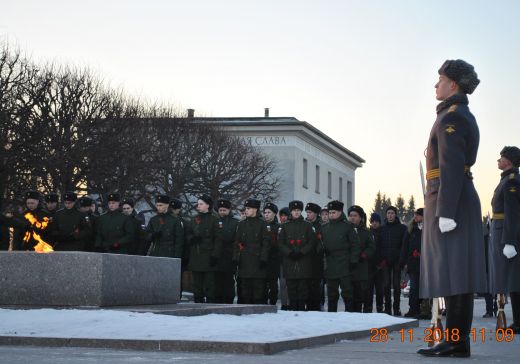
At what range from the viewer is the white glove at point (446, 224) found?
8.30m

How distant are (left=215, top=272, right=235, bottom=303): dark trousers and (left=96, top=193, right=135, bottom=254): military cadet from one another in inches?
75.2

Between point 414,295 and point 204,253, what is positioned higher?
point 204,253

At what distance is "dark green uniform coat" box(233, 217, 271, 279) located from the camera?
18031 mm

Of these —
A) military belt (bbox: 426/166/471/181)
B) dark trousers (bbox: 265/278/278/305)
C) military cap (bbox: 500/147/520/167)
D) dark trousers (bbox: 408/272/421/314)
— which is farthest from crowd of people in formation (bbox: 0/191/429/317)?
military belt (bbox: 426/166/471/181)

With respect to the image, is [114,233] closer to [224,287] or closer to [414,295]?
[224,287]

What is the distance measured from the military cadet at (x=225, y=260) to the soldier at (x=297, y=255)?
89 centimetres

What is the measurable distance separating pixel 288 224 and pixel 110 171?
25.0 meters

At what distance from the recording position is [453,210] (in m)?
8.32

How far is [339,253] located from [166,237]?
113 inches

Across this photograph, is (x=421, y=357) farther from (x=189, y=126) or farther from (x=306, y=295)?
(x=189, y=126)

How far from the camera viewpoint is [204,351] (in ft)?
28.8

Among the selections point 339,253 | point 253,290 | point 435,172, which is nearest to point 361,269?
point 339,253

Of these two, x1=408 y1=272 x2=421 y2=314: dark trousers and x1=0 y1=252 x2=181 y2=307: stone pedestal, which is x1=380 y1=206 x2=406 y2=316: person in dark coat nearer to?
x1=408 y1=272 x2=421 y2=314: dark trousers
